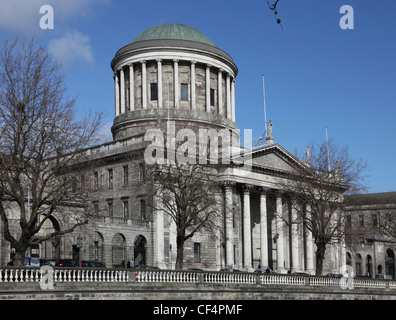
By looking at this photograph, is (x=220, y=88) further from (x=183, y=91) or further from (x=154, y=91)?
(x=154, y=91)

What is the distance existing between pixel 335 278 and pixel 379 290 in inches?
186

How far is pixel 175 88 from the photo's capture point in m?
77.6

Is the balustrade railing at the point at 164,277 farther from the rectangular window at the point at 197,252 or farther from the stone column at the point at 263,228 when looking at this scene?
the rectangular window at the point at 197,252

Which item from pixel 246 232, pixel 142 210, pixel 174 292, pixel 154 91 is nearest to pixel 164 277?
pixel 174 292

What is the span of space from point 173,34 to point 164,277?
172 ft

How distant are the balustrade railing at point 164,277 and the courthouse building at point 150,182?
11.6m

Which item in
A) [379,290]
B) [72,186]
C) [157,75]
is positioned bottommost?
[379,290]

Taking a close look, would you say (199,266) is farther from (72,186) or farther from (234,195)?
(72,186)

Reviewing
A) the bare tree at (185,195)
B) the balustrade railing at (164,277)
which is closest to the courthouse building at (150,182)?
the bare tree at (185,195)

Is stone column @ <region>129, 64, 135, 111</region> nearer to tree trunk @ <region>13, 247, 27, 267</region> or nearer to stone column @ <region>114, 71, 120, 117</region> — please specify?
stone column @ <region>114, 71, 120, 117</region>

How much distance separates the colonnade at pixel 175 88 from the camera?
78000 millimetres

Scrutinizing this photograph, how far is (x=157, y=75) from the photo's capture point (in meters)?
78.8
